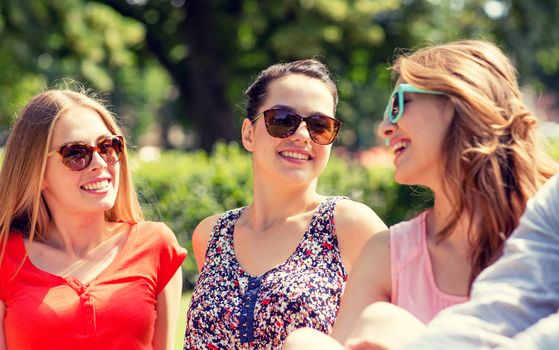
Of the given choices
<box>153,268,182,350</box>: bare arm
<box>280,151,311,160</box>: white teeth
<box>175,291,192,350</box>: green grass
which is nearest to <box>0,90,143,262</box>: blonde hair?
<box>153,268,182,350</box>: bare arm

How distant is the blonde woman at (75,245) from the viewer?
3.54 metres

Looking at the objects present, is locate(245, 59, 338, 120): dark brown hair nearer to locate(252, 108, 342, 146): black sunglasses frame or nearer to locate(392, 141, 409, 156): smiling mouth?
locate(252, 108, 342, 146): black sunglasses frame

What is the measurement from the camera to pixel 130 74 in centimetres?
4384

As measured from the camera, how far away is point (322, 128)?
3.72 metres

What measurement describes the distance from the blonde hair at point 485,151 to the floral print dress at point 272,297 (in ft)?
2.55

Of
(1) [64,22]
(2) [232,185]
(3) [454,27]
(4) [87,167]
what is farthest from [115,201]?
(3) [454,27]

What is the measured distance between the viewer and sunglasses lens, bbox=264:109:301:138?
3.70 m

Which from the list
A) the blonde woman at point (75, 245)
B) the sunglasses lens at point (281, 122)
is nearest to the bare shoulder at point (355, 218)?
the sunglasses lens at point (281, 122)

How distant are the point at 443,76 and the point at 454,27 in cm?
1915

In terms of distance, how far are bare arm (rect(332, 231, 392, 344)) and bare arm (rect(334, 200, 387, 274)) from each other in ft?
1.83

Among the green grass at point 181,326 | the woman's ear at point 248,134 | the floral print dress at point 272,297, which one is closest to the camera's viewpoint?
the floral print dress at point 272,297

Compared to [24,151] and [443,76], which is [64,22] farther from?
[443,76]

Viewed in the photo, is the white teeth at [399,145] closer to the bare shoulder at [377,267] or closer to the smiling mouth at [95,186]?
the bare shoulder at [377,267]

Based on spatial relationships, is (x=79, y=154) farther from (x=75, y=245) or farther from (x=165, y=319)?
(x=165, y=319)
